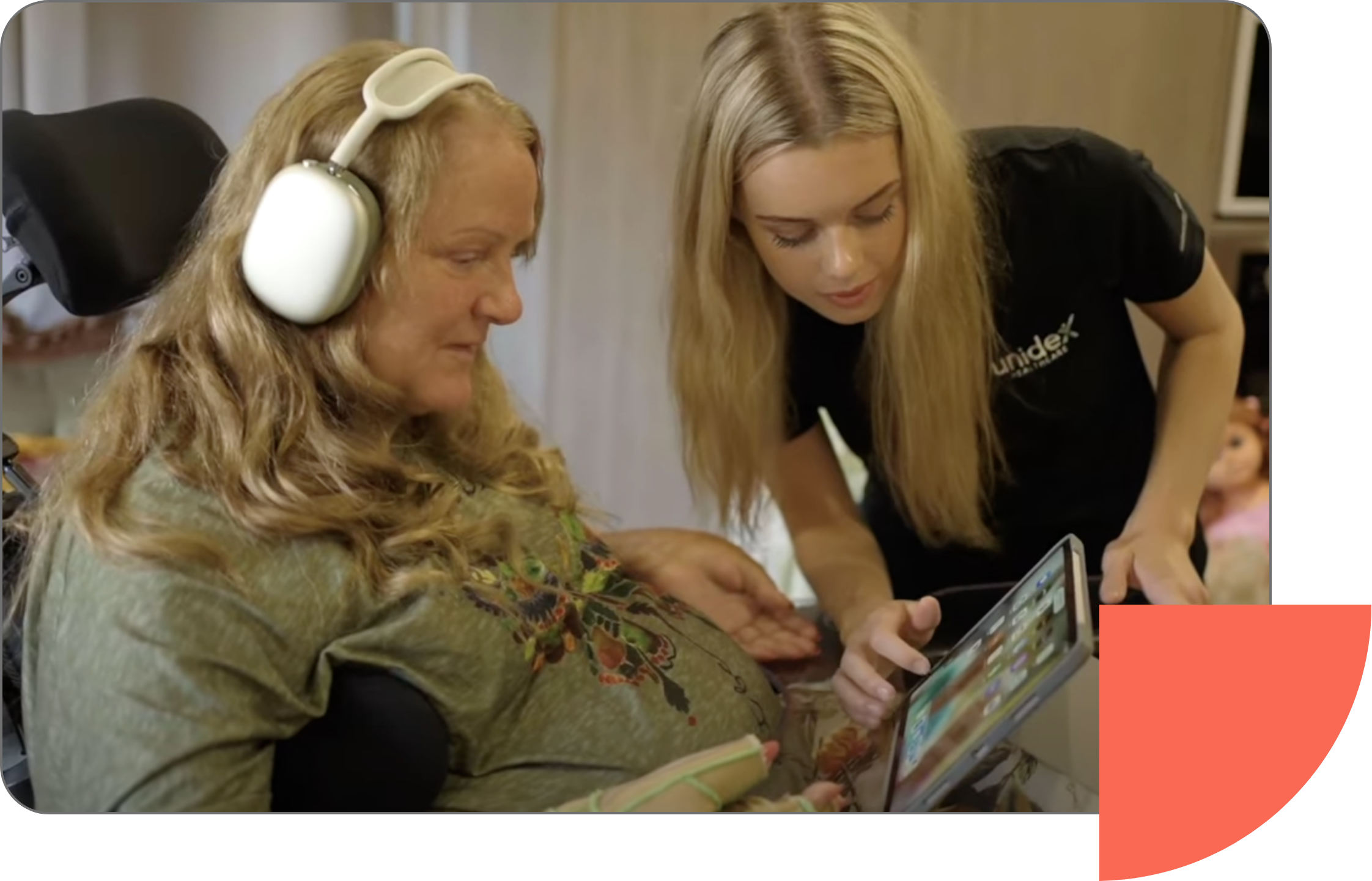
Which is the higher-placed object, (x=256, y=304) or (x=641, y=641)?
(x=256, y=304)

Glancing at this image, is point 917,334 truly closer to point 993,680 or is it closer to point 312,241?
point 993,680

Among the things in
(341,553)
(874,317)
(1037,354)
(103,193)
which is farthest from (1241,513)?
(103,193)

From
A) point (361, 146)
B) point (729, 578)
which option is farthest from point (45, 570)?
point (729, 578)

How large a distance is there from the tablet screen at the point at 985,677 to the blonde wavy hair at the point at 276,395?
0.31m

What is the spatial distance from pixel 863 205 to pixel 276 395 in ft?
1.25

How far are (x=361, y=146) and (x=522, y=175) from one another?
0.10m

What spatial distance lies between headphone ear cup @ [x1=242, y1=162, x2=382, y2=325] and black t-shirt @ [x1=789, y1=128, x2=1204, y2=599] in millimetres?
308

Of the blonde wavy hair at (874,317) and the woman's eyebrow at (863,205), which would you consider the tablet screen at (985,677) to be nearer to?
the blonde wavy hair at (874,317)

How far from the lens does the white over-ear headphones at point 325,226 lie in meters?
0.74

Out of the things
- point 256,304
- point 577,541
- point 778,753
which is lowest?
point 778,753

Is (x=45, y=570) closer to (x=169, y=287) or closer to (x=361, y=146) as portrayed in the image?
(x=169, y=287)

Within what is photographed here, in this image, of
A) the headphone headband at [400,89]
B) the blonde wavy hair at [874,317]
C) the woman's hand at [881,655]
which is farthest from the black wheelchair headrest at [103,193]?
the woman's hand at [881,655]

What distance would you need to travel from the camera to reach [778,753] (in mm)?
869

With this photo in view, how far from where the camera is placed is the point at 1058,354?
92cm
